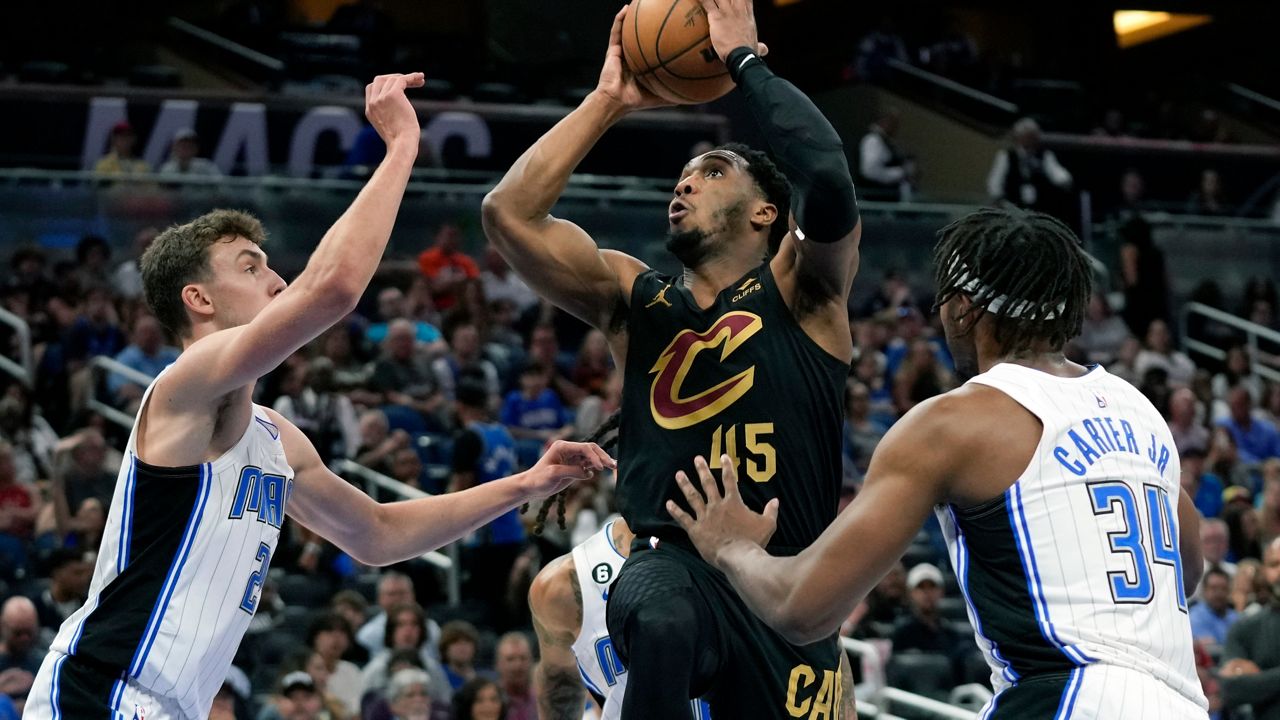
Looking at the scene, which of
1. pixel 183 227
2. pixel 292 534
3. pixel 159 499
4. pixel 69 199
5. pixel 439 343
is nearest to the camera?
pixel 159 499

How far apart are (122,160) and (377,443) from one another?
18.5 ft

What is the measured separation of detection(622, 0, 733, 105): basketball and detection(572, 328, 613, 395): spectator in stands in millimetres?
8668

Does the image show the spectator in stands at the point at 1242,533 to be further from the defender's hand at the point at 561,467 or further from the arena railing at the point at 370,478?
the defender's hand at the point at 561,467

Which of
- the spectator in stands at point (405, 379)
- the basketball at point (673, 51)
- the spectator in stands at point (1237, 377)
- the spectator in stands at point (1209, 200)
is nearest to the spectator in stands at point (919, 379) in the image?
the spectator in stands at point (1237, 377)

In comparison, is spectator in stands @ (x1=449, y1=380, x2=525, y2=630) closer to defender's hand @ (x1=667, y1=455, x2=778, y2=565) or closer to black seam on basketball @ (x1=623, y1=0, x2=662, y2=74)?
black seam on basketball @ (x1=623, y1=0, x2=662, y2=74)

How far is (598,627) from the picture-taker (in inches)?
240

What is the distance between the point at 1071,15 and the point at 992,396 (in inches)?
1004

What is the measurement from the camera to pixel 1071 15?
1096 inches

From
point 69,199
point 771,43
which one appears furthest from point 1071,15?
point 69,199

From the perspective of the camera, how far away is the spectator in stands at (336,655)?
9797 millimetres

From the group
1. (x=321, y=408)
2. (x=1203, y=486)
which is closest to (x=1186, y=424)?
(x=1203, y=486)

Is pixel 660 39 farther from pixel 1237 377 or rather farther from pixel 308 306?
pixel 1237 377

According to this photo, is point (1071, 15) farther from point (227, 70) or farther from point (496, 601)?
point (496, 601)

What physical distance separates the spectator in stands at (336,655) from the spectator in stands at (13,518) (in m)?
1.89
